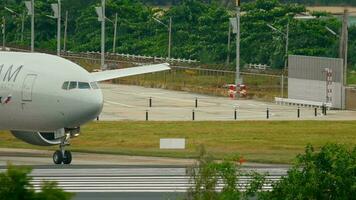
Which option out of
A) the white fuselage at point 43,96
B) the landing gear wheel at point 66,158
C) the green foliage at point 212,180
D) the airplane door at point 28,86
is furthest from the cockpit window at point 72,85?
the green foliage at point 212,180

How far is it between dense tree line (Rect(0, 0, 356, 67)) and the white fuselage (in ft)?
259

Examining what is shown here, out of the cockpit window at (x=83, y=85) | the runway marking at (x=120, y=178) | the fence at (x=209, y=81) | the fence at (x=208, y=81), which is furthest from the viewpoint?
the fence at (x=209, y=81)

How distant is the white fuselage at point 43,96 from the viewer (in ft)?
178

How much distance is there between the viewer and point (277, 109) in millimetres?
92312

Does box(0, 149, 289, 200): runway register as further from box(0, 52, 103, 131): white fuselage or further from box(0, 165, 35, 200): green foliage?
box(0, 165, 35, 200): green foliage

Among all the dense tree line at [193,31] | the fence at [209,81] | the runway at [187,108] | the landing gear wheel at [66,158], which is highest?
the dense tree line at [193,31]

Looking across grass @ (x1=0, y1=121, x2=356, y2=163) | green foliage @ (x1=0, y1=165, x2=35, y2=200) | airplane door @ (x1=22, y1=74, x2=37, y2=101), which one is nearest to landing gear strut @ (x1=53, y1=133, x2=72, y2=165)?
airplane door @ (x1=22, y1=74, x2=37, y2=101)

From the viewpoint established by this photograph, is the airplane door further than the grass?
No

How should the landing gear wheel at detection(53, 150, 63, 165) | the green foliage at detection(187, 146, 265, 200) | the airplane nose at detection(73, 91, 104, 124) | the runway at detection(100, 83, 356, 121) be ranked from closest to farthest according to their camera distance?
the green foliage at detection(187, 146, 265, 200), the airplane nose at detection(73, 91, 104, 124), the landing gear wheel at detection(53, 150, 63, 165), the runway at detection(100, 83, 356, 121)

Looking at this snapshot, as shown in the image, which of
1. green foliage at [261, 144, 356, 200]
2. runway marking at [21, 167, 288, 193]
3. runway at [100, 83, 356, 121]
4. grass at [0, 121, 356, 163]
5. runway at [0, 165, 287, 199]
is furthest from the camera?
runway at [100, 83, 356, 121]

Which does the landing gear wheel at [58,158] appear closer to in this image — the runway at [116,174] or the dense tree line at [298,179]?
the runway at [116,174]

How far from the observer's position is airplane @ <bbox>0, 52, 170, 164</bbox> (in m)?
54.3

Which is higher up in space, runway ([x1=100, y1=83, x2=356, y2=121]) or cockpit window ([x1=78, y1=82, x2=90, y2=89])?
cockpit window ([x1=78, y1=82, x2=90, y2=89])

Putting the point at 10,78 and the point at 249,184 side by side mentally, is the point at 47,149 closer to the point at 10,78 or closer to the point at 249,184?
the point at 10,78
